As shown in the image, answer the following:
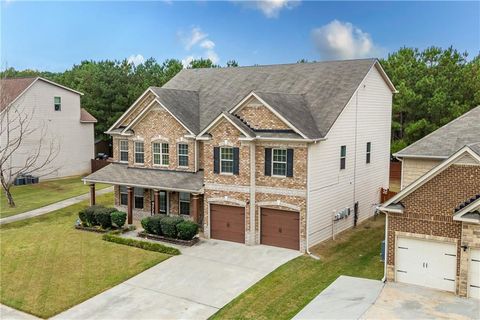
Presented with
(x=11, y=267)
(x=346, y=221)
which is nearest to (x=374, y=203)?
(x=346, y=221)

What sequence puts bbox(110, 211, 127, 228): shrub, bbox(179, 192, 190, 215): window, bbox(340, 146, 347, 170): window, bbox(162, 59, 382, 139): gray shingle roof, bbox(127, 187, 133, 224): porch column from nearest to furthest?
bbox(162, 59, 382, 139): gray shingle roof, bbox(340, 146, 347, 170): window, bbox(110, 211, 127, 228): shrub, bbox(179, 192, 190, 215): window, bbox(127, 187, 133, 224): porch column

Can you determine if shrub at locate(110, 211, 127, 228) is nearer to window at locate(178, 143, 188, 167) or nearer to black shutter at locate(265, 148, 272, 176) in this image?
window at locate(178, 143, 188, 167)

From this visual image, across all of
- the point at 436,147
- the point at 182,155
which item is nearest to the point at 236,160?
the point at 182,155

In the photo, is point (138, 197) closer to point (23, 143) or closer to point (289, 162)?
point (289, 162)

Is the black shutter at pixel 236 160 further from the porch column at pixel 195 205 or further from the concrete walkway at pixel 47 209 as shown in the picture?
the concrete walkway at pixel 47 209

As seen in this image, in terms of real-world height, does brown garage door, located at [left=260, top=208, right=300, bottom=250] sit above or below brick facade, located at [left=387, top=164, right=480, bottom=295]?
below

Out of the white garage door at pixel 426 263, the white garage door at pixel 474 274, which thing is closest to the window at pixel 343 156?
the white garage door at pixel 426 263

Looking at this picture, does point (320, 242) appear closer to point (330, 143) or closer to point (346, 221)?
point (346, 221)

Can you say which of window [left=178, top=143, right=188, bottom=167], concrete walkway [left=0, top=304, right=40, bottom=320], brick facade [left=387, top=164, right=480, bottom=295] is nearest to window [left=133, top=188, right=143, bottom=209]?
window [left=178, top=143, right=188, bottom=167]
